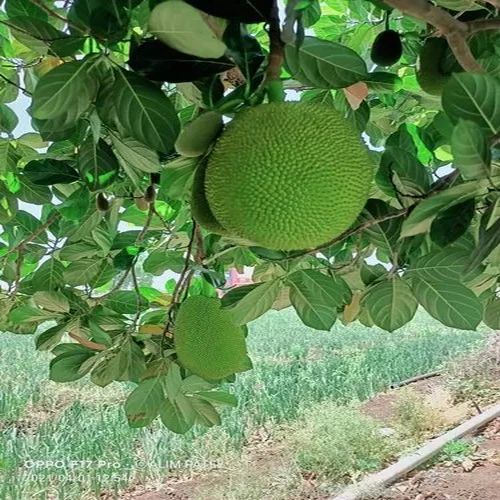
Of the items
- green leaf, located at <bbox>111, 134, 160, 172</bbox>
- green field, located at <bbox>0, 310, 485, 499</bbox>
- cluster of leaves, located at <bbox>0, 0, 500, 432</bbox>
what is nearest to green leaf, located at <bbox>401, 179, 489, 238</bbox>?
cluster of leaves, located at <bbox>0, 0, 500, 432</bbox>

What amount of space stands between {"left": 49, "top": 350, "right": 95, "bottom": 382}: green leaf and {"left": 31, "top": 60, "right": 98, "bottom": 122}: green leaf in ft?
1.81

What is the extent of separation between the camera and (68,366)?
929 mm

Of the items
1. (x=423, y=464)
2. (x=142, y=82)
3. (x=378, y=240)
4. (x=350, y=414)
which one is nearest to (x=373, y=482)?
(x=423, y=464)

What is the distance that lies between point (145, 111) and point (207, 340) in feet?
1.02

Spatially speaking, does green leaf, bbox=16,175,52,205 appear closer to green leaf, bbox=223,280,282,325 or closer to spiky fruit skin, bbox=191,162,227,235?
green leaf, bbox=223,280,282,325

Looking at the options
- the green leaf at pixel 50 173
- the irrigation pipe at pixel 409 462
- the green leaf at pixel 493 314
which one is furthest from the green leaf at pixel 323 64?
the irrigation pipe at pixel 409 462

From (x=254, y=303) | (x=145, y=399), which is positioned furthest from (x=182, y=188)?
(x=145, y=399)

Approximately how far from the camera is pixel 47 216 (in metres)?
1.08

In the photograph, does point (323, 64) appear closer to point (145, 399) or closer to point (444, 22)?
point (444, 22)

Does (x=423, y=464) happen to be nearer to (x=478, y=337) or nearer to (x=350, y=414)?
(x=350, y=414)

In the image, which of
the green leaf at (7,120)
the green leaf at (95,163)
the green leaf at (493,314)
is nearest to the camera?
the green leaf at (95,163)

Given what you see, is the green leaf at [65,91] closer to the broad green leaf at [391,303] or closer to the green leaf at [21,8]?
the green leaf at [21,8]

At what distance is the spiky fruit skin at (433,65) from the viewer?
0.55m

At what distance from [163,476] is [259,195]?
2971 millimetres
